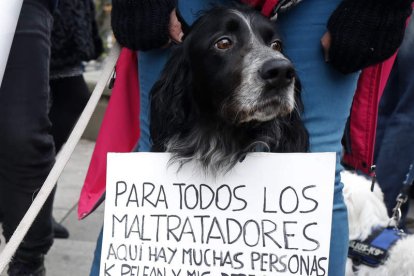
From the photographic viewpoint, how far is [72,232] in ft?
13.4

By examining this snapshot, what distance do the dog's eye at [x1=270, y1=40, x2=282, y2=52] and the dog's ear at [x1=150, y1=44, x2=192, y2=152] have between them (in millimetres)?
283

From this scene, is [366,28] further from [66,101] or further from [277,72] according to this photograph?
[66,101]

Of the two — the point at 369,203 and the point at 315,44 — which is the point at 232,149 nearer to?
the point at 315,44

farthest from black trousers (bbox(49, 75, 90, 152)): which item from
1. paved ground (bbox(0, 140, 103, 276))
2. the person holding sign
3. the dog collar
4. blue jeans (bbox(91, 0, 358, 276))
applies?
the dog collar

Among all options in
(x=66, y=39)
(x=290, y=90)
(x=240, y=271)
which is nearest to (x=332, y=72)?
(x=290, y=90)

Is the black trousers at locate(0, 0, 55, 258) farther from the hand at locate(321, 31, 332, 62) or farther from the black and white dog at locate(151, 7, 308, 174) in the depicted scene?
the hand at locate(321, 31, 332, 62)

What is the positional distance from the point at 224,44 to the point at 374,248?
4.46 feet

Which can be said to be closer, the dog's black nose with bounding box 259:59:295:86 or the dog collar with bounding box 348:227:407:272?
the dog's black nose with bounding box 259:59:295:86

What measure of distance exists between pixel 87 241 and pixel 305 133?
2.16 meters

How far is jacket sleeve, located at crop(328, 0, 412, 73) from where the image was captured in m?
2.06

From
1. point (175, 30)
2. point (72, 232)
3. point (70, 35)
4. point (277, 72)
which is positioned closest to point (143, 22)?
point (175, 30)

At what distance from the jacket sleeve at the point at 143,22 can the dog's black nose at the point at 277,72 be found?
1.49 ft

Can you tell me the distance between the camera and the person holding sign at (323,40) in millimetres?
2076

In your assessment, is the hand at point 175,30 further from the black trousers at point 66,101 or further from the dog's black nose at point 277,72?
the black trousers at point 66,101
